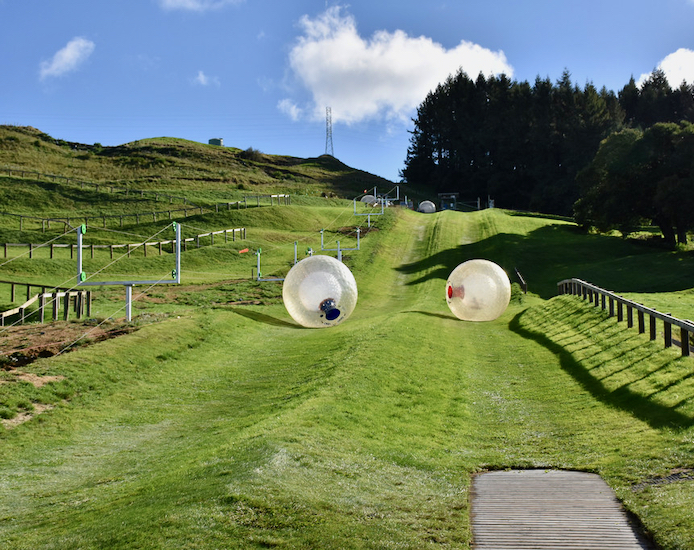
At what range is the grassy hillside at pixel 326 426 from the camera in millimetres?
9602

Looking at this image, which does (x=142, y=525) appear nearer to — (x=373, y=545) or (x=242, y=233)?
(x=373, y=545)

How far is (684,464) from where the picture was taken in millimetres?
11438

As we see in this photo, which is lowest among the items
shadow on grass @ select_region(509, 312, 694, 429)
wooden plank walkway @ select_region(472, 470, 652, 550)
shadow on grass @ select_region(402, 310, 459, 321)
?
wooden plank walkway @ select_region(472, 470, 652, 550)

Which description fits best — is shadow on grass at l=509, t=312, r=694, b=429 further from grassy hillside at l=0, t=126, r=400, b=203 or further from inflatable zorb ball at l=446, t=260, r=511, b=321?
grassy hillside at l=0, t=126, r=400, b=203

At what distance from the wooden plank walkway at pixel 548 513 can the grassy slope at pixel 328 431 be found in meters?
0.34

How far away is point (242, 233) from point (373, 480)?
52674 millimetres

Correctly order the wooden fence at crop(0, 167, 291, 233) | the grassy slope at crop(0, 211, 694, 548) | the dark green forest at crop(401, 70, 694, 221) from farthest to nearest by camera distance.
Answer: the dark green forest at crop(401, 70, 694, 221)
the wooden fence at crop(0, 167, 291, 233)
the grassy slope at crop(0, 211, 694, 548)

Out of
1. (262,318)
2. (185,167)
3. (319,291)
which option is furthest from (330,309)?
(185,167)

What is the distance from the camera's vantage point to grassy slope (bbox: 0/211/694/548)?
9.56m

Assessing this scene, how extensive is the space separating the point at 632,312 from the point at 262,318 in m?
18.0

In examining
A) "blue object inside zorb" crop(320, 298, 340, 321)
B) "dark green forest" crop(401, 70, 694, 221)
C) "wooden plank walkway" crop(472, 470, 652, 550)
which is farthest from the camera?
"dark green forest" crop(401, 70, 694, 221)

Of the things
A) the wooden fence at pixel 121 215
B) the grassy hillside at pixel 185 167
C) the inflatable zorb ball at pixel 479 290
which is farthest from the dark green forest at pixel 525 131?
the inflatable zorb ball at pixel 479 290

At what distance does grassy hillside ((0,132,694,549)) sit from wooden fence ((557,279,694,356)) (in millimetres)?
586

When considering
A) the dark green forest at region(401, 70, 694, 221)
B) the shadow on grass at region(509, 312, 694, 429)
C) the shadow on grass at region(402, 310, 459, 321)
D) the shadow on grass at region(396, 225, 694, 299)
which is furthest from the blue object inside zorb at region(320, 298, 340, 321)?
the dark green forest at region(401, 70, 694, 221)
